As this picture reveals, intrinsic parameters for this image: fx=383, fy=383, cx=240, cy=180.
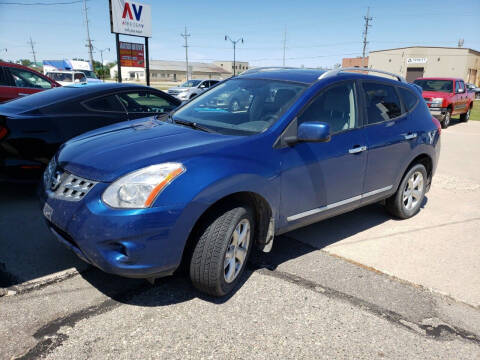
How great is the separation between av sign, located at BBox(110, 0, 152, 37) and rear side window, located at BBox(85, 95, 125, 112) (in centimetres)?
1073

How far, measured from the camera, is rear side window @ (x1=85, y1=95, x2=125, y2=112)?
5.07m

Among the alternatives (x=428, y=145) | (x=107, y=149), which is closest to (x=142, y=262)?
(x=107, y=149)

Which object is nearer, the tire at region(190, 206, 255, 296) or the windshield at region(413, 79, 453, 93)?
the tire at region(190, 206, 255, 296)

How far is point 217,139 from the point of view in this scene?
2.95 meters

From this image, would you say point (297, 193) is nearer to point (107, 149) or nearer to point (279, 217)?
point (279, 217)

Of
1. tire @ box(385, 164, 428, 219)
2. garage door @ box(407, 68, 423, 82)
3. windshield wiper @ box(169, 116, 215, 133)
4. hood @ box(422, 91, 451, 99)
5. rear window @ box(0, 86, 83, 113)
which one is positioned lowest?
tire @ box(385, 164, 428, 219)

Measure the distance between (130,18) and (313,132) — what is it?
47.0 feet

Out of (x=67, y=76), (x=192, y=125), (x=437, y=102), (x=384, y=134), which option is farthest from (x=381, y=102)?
(x=67, y=76)

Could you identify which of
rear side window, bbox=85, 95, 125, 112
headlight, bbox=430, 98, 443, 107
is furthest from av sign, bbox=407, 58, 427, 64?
rear side window, bbox=85, 95, 125, 112

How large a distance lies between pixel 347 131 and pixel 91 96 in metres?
3.39

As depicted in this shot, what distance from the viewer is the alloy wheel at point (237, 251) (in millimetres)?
2859

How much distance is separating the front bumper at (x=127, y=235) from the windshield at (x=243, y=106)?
1034 millimetres

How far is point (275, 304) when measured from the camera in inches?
114

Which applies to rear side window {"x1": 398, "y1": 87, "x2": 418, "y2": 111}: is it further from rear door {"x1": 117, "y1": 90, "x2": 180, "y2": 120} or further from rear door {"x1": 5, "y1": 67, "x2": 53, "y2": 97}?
rear door {"x1": 5, "y1": 67, "x2": 53, "y2": 97}
